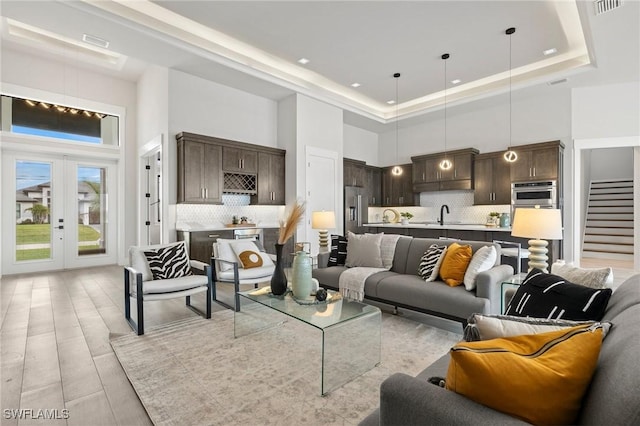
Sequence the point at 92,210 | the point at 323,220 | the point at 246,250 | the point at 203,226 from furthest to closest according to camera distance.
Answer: the point at 92,210
the point at 203,226
the point at 323,220
the point at 246,250

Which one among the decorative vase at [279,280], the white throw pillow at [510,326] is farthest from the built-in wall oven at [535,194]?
the white throw pillow at [510,326]

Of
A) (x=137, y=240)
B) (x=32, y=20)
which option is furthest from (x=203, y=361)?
(x=137, y=240)

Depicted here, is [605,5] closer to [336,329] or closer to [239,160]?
[336,329]

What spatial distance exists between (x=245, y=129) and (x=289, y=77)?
53.0 inches

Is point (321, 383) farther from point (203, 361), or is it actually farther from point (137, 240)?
point (137, 240)

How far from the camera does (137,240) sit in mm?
7234

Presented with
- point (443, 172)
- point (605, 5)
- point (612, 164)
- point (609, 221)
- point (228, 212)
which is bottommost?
point (609, 221)

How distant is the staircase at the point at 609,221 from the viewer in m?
7.48

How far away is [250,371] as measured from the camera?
2393mm

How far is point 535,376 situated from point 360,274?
287cm

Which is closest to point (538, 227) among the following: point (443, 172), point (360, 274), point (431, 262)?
point (431, 262)

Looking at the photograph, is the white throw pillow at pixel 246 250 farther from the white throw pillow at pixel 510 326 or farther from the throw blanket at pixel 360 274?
the white throw pillow at pixel 510 326

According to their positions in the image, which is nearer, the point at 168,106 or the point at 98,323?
the point at 98,323

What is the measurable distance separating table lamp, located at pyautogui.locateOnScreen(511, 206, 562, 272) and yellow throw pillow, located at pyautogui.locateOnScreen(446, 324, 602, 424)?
2.24 m
